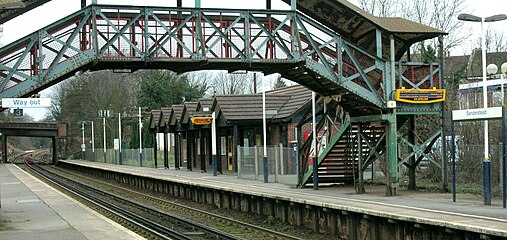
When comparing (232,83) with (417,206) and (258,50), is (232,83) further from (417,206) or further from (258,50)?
(417,206)

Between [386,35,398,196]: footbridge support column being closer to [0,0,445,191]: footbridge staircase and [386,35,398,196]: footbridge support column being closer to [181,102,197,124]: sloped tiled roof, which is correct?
[0,0,445,191]: footbridge staircase

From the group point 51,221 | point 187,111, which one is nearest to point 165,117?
point 187,111

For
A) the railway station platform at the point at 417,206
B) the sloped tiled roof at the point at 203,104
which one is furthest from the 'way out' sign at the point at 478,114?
the sloped tiled roof at the point at 203,104

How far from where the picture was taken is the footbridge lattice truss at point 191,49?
20359 millimetres

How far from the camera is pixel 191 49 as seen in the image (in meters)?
21.2

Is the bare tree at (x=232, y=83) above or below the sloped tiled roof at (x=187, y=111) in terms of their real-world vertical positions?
above

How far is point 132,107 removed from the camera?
90.8 metres

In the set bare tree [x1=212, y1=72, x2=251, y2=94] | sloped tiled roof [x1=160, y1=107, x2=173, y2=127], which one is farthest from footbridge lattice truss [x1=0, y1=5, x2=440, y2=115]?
bare tree [x1=212, y1=72, x2=251, y2=94]

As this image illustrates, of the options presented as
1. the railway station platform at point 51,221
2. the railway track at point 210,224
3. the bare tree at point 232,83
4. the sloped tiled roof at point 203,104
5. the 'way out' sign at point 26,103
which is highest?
the bare tree at point 232,83

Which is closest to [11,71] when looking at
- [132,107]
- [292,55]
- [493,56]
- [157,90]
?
→ [292,55]

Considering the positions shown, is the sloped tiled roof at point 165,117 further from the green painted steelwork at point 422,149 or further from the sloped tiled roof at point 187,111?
the green painted steelwork at point 422,149

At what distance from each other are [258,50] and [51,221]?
24.7 feet

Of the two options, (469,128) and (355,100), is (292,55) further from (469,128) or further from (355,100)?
(469,128)

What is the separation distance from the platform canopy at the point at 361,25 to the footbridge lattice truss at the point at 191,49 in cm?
81
